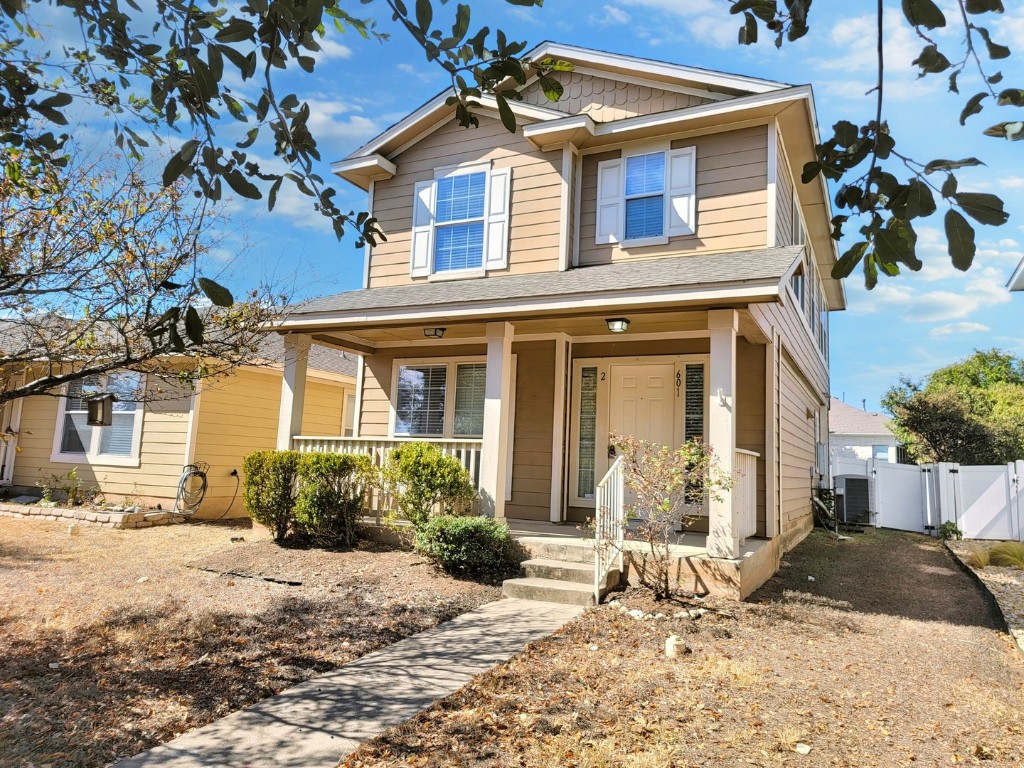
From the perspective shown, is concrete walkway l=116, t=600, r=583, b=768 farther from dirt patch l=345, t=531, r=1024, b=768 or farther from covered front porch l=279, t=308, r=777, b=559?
covered front porch l=279, t=308, r=777, b=559

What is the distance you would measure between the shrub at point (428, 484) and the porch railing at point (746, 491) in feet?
9.41

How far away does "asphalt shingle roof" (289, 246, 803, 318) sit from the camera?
6.56m

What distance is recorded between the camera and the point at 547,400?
9.20m

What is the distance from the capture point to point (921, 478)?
1426cm

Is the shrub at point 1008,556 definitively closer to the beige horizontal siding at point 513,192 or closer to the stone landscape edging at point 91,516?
the beige horizontal siding at point 513,192

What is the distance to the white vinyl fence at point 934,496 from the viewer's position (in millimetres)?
12125

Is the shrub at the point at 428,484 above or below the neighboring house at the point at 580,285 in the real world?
below

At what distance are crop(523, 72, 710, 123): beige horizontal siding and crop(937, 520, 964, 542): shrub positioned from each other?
31.4 feet

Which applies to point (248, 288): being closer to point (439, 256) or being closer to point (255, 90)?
point (439, 256)

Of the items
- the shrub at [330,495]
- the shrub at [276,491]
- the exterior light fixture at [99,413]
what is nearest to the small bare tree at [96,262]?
the shrub at [330,495]

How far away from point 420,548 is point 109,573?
321 centimetres

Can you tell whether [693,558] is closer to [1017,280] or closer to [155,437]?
[1017,280]

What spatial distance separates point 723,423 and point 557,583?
7.40ft

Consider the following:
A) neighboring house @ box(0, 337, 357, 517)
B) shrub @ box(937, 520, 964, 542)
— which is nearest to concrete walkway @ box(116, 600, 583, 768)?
neighboring house @ box(0, 337, 357, 517)
